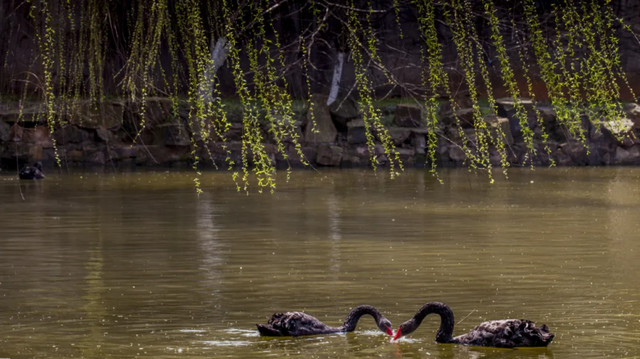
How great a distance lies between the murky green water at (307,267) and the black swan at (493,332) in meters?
0.07

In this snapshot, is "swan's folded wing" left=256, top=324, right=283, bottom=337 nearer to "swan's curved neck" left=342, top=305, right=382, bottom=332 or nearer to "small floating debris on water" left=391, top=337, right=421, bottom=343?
"swan's curved neck" left=342, top=305, right=382, bottom=332

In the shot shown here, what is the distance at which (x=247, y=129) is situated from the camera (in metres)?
4.25

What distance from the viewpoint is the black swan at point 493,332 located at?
6863 mm

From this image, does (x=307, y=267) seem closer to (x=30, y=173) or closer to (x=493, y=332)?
(x=493, y=332)

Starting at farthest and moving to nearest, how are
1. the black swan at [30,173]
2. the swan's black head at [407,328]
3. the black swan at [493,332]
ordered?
1. the black swan at [30,173]
2. the swan's black head at [407,328]
3. the black swan at [493,332]

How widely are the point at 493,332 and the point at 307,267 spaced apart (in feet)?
14.7

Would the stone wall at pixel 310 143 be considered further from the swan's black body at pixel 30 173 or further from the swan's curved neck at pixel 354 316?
the swan's curved neck at pixel 354 316

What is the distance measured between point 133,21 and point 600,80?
1.68 metres

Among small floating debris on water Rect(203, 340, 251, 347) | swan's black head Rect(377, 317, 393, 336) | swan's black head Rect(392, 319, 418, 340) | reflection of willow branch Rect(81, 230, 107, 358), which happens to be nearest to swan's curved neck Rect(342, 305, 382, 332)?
swan's black head Rect(377, 317, 393, 336)

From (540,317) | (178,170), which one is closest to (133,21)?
(540,317)

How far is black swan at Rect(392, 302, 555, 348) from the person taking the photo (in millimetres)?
6863

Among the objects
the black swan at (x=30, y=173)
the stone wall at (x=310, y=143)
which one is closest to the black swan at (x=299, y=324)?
the black swan at (x=30, y=173)

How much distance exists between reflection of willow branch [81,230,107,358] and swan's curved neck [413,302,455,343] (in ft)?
6.29

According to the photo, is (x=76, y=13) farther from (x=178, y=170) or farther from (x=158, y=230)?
(x=178, y=170)
